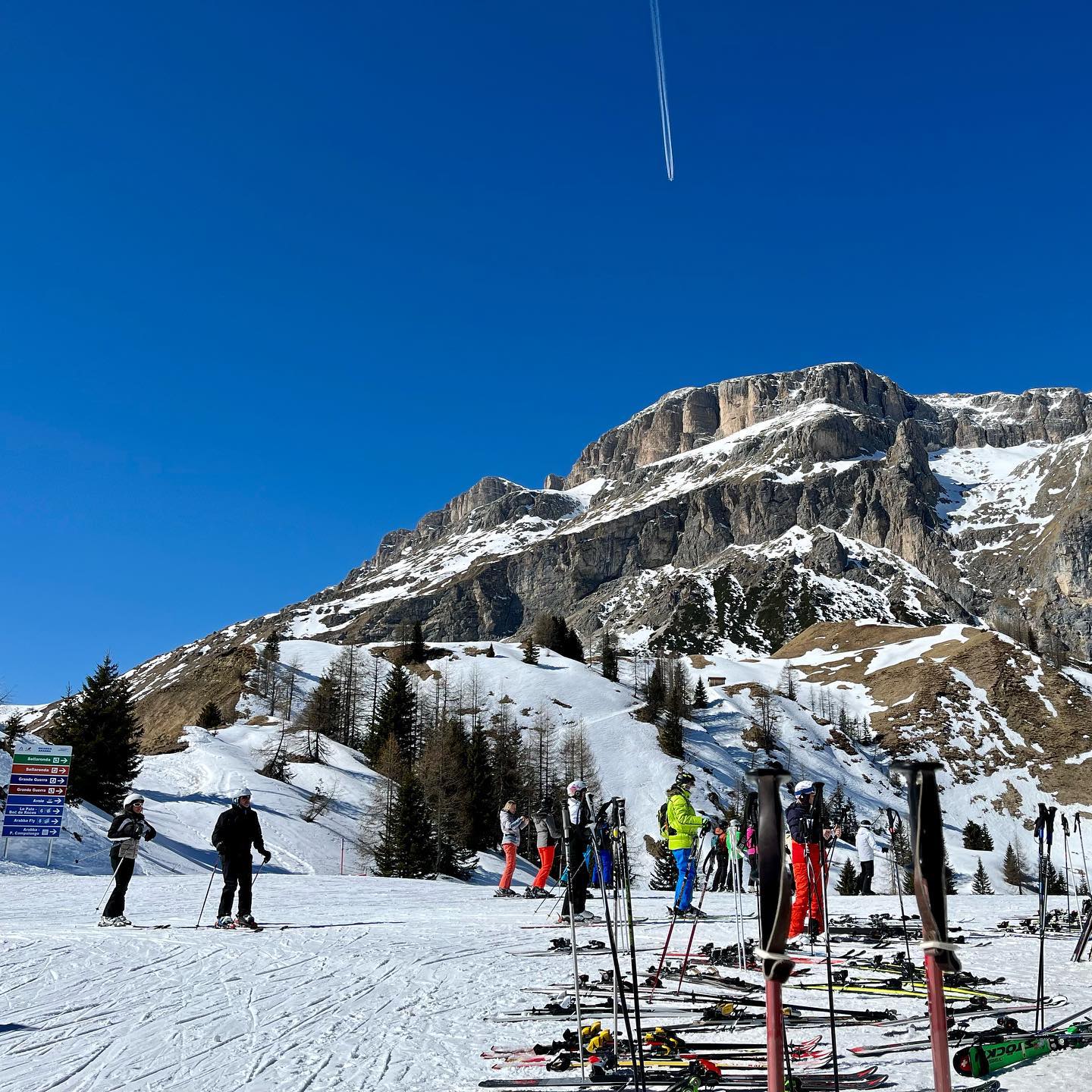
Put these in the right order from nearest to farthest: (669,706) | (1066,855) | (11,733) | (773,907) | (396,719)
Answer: (773,907)
(1066,855)
(11,733)
(396,719)
(669,706)

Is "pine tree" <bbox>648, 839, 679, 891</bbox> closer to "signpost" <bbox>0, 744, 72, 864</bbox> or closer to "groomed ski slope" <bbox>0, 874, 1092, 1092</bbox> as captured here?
"signpost" <bbox>0, 744, 72, 864</bbox>

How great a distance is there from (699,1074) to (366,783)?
2183 inches

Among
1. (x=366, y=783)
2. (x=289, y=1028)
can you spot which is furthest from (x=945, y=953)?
(x=366, y=783)

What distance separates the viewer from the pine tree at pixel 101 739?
119 ft

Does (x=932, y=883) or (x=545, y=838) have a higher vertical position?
(x=932, y=883)

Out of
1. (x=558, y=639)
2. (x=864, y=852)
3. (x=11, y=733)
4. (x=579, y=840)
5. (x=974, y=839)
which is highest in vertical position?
(x=558, y=639)

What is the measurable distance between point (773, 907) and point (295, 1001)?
662 centimetres

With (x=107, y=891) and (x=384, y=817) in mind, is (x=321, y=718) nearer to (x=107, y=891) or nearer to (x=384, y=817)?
(x=384, y=817)

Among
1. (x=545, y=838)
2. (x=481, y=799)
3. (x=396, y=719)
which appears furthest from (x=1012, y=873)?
(x=545, y=838)

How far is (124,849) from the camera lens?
46.0ft

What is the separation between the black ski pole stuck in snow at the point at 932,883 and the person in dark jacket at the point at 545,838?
49.8 ft

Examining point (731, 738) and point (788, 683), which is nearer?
point (731, 738)

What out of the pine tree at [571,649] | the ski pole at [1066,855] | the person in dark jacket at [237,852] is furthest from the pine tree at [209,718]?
the pine tree at [571,649]

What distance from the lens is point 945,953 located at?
8.21 ft
